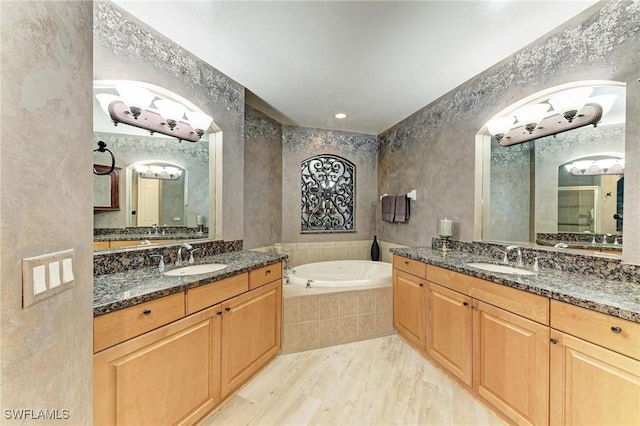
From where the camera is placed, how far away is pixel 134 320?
1.15 m

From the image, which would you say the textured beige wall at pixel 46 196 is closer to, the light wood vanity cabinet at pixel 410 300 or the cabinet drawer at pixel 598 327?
the cabinet drawer at pixel 598 327

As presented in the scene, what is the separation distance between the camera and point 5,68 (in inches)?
21.9

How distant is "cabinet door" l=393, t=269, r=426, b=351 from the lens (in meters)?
2.21

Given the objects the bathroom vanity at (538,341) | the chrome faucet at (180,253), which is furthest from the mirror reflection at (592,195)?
the chrome faucet at (180,253)

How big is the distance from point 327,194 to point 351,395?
2.60m

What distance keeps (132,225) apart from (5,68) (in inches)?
56.4

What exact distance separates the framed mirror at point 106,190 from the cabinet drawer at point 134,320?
83cm

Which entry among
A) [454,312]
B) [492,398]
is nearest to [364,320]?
[454,312]

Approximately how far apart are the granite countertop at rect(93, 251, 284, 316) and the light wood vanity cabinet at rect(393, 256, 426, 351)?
1.32m

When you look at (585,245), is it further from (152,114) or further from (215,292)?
(152,114)

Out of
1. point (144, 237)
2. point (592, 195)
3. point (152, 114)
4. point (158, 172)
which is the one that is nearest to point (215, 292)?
point (144, 237)

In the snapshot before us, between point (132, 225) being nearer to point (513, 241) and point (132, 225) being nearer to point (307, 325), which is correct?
point (307, 325)

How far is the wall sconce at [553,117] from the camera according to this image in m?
1.61

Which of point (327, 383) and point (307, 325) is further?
point (307, 325)
